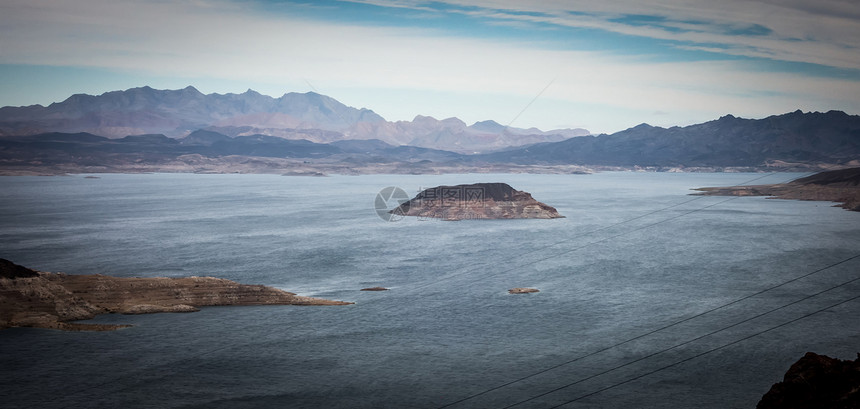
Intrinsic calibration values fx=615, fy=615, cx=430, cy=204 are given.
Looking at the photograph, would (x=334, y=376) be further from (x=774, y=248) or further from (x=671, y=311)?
(x=774, y=248)

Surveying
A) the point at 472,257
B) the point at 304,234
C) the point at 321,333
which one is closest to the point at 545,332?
the point at 321,333

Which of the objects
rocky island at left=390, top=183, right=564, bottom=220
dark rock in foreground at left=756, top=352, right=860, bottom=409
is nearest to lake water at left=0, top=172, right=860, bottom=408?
dark rock in foreground at left=756, top=352, right=860, bottom=409

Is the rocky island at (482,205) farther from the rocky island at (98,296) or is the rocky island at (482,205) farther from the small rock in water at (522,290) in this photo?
the rocky island at (98,296)

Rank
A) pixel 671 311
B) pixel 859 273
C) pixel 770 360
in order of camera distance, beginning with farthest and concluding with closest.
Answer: pixel 859 273
pixel 671 311
pixel 770 360

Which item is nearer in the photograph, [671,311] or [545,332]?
[545,332]

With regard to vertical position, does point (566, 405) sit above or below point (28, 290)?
below

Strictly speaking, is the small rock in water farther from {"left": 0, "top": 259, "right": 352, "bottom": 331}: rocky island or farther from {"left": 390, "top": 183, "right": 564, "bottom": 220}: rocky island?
{"left": 390, "top": 183, "right": 564, "bottom": 220}: rocky island
